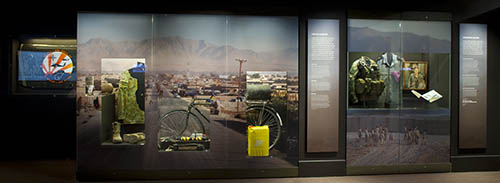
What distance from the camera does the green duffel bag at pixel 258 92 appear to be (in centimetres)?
457

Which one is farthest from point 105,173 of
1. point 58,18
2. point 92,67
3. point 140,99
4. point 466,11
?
point 466,11

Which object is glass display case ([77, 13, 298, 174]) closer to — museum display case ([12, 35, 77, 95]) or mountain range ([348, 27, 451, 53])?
mountain range ([348, 27, 451, 53])

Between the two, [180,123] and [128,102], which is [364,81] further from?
[128,102]

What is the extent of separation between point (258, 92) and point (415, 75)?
2.47m

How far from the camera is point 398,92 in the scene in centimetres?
495

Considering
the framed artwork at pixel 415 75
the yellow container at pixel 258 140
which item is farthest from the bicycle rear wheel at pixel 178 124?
the framed artwork at pixel 415 75

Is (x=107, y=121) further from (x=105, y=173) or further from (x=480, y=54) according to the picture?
(x=480, y=54)

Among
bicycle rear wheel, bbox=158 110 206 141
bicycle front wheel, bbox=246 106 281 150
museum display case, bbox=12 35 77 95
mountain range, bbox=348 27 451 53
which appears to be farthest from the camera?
museum display case, bbox=12 35 77 95

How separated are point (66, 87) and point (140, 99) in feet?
6.67

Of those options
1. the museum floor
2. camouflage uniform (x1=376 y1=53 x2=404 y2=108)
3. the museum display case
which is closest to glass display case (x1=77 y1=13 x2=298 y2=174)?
the museum floor

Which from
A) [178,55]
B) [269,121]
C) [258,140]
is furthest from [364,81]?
[178,55]

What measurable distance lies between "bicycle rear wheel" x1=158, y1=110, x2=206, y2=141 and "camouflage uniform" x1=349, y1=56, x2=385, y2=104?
230 centimetres

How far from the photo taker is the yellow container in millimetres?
4582

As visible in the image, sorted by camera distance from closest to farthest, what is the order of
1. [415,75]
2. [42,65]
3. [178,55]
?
[178,55] → [415,75] → [42,65]
